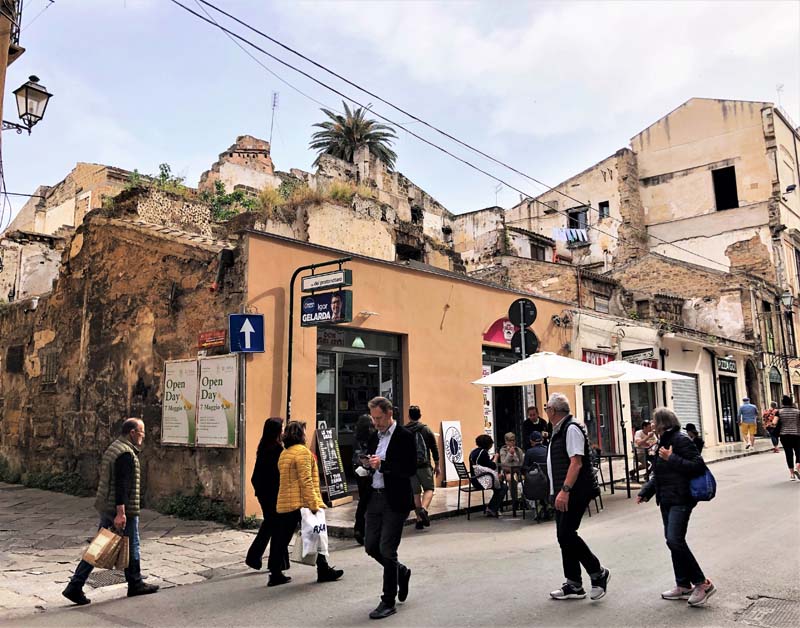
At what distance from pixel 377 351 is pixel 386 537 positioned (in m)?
7.23

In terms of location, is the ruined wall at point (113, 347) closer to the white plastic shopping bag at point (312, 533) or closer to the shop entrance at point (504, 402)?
the white plastic shopping bag at point (312, 533)

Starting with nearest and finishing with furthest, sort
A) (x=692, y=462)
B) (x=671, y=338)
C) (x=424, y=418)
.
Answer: (x=692, y=462)
(x=424, y=418)
(x=671, y=338)

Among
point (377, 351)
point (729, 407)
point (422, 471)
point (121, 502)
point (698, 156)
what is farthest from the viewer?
point (698, 156)

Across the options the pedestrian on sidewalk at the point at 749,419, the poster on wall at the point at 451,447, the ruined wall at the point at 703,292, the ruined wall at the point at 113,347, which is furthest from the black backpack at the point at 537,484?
the ruined wall at the point at 703,292


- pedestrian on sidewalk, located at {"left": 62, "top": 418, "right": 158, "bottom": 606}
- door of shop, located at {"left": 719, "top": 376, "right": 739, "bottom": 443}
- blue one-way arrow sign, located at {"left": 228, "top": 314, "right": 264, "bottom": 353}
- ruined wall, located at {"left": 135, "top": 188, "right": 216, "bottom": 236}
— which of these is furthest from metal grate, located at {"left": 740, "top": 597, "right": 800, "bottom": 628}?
door of shop, located at {"left": 719, "top": 376, "right": 739, "bottom": 443}

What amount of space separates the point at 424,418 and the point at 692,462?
25.6 ft

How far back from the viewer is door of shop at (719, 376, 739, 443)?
1044 inches

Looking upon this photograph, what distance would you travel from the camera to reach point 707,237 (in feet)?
114

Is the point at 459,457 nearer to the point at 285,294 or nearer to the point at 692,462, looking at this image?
the point at 285,294

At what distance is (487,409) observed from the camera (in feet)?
48.6

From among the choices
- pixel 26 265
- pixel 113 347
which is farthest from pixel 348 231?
pixel 26 265

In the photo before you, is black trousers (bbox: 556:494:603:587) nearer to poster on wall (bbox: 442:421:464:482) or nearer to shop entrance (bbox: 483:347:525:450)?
poster on wall (bbox: 442:421:464:482)

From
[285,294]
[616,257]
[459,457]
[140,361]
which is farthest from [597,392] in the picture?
[616,257]

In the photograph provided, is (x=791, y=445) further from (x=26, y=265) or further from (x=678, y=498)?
(x=26, y=265)
